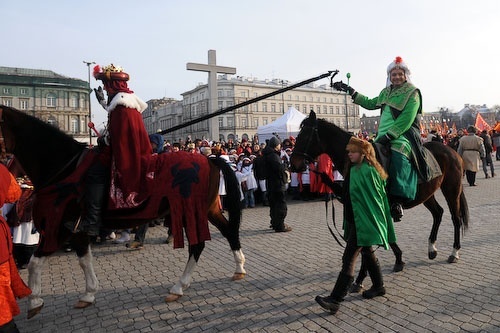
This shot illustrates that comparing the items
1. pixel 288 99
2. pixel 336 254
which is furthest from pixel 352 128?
pixel 336 254

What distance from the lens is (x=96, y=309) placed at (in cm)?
454

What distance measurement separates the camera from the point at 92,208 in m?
4.33

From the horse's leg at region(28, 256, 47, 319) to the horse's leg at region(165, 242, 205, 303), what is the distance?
1524mm

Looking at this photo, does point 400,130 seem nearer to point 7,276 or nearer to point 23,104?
→ point 7,276

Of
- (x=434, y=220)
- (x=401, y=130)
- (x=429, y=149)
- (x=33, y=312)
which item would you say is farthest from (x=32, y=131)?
(x=434, y=220)

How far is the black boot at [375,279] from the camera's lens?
14.4 feet

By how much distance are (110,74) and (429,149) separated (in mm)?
5247

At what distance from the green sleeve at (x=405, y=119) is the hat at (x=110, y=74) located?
3.66m

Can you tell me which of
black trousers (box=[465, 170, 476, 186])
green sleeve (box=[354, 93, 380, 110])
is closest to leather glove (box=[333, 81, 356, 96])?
green sleeve (box=[354, 93, 380, 110])

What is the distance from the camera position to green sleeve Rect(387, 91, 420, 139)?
5.11 metres

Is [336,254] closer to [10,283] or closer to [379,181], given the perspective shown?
[379,181]

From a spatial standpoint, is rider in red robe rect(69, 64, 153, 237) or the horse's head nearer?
rider in red robe rect(69, 64, 153, 237)

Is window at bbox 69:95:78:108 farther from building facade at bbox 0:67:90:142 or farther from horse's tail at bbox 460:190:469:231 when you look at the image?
horse's tail at bbox 460:190:469:231

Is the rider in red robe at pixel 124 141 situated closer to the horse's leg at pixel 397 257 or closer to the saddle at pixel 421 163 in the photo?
the saddle at pixel 421 163
